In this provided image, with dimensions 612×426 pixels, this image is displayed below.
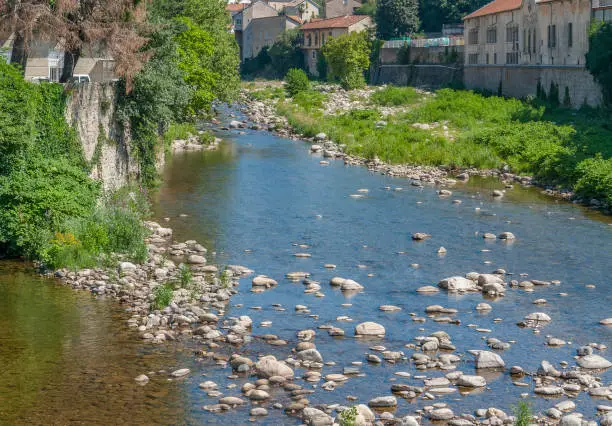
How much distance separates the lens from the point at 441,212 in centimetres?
3083

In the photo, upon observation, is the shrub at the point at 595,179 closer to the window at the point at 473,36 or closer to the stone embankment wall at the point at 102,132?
the stone embankment wall at the point at 102,132

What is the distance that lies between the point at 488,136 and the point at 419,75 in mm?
30583

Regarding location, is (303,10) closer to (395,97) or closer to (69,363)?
(395,97)

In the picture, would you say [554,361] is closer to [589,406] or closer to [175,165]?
[589,406]

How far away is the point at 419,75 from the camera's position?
7294cm

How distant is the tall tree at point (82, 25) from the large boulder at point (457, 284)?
39.3 ft

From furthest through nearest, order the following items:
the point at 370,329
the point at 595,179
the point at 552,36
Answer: the point at 552,36
the point at 595,179
the point at 370,329

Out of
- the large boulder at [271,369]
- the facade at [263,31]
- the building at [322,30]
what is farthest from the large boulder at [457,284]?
the facade at [263,31]

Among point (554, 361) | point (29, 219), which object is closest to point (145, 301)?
point (29, 219)

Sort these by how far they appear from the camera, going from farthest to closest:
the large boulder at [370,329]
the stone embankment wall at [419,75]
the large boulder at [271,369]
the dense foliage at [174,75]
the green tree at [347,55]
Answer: the green tree at [347,55] → the stone embankment wall at [419,75] → the dense foliage at [174,75] → the large boulder at [370,329] → the large boulder at [271,369]

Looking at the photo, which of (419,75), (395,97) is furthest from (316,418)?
(419,75)

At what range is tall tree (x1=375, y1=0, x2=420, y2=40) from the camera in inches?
3194

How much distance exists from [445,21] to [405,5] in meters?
4.52

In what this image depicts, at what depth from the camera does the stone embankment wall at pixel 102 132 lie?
26531 millimetres
